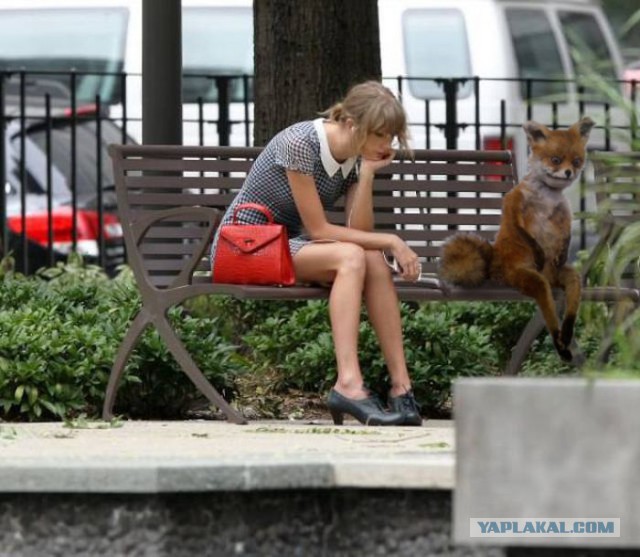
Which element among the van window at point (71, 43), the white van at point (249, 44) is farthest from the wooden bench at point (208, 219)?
the van window at point (71, 43)

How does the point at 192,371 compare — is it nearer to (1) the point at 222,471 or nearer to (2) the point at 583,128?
(2) the point at 583,128

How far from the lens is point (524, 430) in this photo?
3.41 metres

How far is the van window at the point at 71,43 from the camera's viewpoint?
12.8m

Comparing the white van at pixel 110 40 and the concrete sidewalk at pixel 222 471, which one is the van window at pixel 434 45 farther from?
the concrete sidewalk at pixel 222 471

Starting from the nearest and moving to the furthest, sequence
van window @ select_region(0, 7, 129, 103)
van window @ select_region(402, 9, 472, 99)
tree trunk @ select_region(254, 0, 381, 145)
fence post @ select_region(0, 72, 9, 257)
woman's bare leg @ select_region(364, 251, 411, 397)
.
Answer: woman's bare leg @ select_region(364, 251, 411, 397), tree trunk @ select_region(254, 0, 381, 145), fence post @ select_region(0, 72, 9, 257), van window @ select_region(402, 9, 472, 99), van window @ select_region(0, 7, 129, 103)

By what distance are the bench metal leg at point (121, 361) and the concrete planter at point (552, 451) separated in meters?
2.50

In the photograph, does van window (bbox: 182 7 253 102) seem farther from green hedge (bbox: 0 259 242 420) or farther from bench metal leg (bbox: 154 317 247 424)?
bench metal leg (bbox: 154 317 247 424)

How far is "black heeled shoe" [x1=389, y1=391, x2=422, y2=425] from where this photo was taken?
18.5ft

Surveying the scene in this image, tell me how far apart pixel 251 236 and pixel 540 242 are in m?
0.89

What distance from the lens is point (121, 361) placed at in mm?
5824

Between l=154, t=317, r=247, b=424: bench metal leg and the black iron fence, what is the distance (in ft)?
11.8

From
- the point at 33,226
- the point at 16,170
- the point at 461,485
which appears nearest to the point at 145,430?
the point at 461,485

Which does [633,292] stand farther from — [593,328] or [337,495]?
[337,495]

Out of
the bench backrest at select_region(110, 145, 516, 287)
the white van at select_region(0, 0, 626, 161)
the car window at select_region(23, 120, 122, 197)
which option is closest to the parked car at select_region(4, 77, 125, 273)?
the car window at select_region(23, 120, 122, 197)
